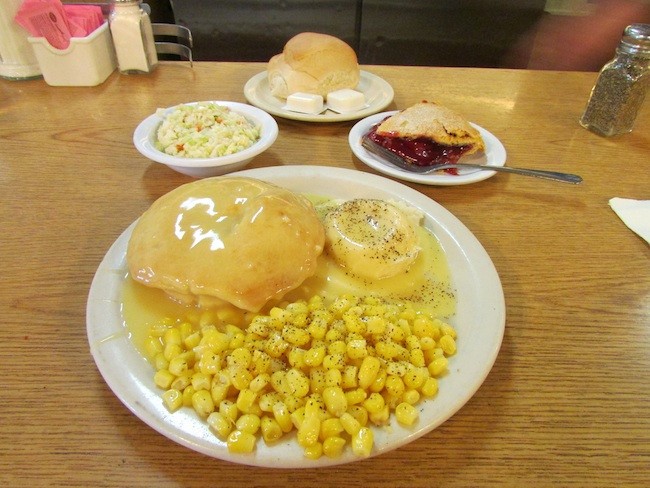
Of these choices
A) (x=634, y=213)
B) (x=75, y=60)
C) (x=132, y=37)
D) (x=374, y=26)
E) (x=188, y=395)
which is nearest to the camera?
(x=188, y=395)

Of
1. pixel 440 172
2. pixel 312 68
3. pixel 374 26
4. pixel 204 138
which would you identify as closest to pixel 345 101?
pixel 312 68

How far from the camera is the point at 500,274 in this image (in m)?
1.44

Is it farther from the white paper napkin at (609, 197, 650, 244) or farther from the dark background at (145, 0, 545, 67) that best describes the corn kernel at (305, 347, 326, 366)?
the dark background at (145, 0, 545, 67)

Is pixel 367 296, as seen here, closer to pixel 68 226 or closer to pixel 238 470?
pixel 238 470

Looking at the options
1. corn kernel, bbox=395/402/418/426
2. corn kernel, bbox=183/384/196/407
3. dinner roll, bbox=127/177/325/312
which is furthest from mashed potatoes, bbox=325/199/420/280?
corn kernel, bbox=183/384/196/407

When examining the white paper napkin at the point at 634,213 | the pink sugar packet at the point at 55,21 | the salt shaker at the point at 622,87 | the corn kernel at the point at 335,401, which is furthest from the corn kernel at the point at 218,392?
the pink sugar packet at the point at 55,21

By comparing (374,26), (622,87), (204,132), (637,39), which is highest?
(637,39)

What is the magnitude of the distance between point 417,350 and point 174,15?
4436 millimetres

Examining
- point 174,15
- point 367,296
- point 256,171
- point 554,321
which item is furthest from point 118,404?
point 174,15

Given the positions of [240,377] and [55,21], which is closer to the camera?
[240,377]

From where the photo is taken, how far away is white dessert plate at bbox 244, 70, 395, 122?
2223mm

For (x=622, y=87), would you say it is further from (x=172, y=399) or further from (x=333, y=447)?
(x=172, y=399)

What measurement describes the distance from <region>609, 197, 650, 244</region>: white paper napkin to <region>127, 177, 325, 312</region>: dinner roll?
117cm

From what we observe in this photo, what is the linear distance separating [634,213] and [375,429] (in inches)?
54.2
